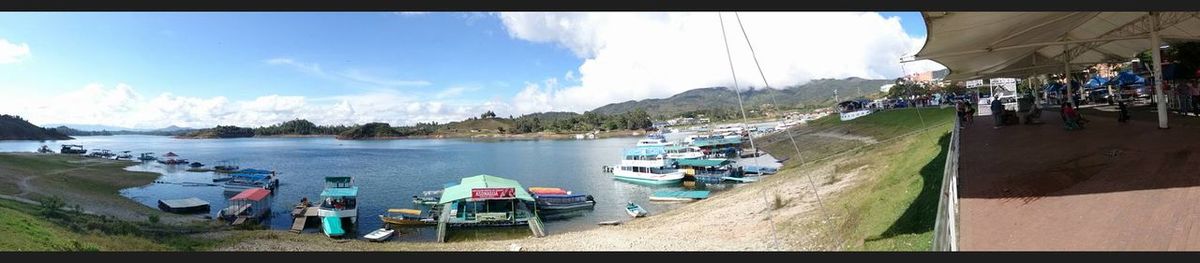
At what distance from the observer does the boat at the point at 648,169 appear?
121 ft

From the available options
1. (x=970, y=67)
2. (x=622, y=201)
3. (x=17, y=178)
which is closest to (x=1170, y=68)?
(x=970, y=67)

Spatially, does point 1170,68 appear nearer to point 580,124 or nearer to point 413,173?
point 413,173

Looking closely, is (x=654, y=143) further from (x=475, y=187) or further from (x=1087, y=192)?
(x=1087, y=192)

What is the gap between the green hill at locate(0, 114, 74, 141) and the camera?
115 m

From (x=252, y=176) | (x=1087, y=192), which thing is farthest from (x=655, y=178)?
(x=252, y=176)

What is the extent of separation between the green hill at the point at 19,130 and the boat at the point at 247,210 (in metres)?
132

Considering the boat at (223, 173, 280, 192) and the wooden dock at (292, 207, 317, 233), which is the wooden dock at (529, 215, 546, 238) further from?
the boat at (223, 173, 280, 192)

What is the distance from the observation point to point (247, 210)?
2628 centimetres

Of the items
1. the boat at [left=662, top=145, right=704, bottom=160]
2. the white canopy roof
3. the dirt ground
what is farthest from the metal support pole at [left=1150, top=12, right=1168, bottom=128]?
the boat at [left=662, top=145, right=704, bottom=160]

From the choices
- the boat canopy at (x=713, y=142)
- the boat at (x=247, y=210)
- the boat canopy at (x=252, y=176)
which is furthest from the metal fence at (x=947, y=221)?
the boat canopy at (x=713, y=142)

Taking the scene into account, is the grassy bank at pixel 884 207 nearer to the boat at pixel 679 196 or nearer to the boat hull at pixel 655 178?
the boat at pixel 679 196

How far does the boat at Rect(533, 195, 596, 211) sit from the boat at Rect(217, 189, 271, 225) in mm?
12993

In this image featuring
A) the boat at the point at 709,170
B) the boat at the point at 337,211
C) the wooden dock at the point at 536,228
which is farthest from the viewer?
the boat at the point at 709,170

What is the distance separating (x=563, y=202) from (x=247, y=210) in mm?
14856
